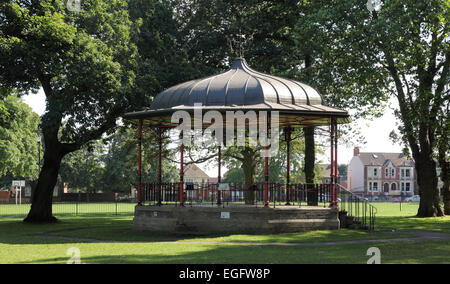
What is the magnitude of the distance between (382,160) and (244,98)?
92.7 m

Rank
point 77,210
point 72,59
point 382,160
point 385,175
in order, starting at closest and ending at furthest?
1. point 72,59
2. point 77,210
3. point 385,175
4. point 382,160

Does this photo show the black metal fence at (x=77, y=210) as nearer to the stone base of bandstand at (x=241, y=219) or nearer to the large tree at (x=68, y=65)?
the large tree at (x=68, y=65)

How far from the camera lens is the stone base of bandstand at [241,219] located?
63.7ft

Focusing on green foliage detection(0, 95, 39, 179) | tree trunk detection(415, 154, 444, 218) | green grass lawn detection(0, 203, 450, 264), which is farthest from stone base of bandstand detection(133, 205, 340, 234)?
green foliage detection(0, 95, 39, 179)

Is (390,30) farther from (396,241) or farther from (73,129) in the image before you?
(73,129)

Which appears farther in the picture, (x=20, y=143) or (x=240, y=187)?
(x=20, y=143)

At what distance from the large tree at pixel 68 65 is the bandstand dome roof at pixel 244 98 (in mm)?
4488

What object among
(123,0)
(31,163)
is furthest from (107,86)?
(31,163)

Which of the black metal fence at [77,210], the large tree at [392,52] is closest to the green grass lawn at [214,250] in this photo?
the large tree at [392,52]

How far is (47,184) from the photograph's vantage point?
1114 inches

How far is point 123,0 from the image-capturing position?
93.6 feet

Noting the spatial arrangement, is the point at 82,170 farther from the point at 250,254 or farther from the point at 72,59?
the point at 250,254

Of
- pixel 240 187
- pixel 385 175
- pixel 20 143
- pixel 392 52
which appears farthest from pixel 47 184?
pixel 385 175
